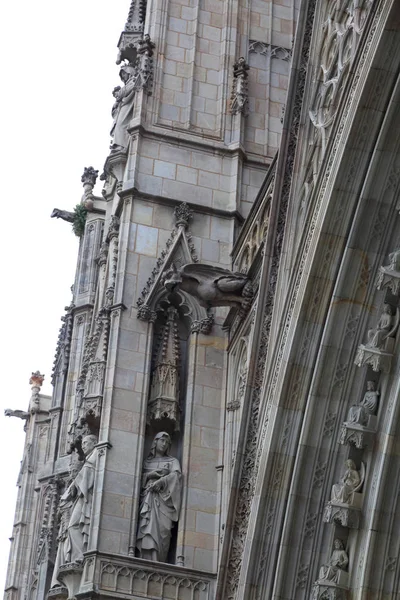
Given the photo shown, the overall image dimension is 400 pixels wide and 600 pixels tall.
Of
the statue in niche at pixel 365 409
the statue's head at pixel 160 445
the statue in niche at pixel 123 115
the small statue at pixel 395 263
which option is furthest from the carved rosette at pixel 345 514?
the statue in niche at pixel 123 115

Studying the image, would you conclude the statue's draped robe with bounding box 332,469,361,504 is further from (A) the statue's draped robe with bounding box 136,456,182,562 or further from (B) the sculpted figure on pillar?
(A) the statue's draped robe with bounding box 136,456,182,562

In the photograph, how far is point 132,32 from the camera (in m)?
24.6

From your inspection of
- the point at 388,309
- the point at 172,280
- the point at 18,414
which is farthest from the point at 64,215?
the point at 388,309

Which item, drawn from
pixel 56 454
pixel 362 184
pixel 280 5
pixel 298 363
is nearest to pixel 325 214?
pixel 362 184

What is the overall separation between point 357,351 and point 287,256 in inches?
69.4

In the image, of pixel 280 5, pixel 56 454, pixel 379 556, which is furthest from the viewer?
A: pixel 56 454

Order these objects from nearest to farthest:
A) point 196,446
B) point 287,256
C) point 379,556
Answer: point 379,556 → point 287,256 → point 196,446

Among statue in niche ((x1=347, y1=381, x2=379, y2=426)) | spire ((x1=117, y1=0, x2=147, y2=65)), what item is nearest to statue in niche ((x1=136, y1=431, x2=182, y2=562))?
statue in niche ((x1=347, y1=381, x2=379, y2=426))

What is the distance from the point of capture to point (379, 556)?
15438 millimetres

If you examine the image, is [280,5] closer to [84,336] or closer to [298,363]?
[84,336]

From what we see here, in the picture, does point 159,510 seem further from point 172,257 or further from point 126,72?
point 126,72

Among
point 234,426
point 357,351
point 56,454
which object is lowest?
point 56,454

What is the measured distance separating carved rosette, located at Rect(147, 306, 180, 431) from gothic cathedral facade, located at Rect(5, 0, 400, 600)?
1.1 inches

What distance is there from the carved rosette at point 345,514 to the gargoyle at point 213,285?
466 cm
